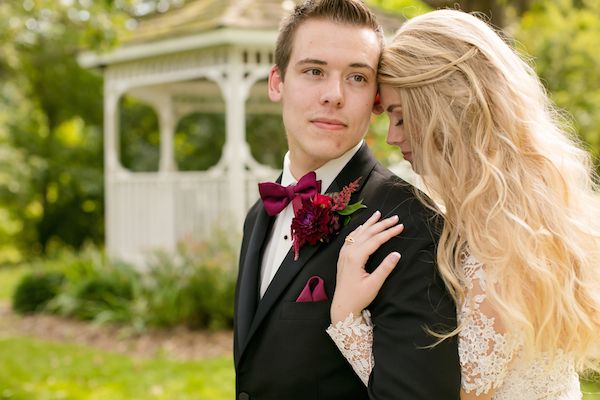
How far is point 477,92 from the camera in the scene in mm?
2268

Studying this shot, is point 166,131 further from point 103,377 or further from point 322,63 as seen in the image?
point 322,63

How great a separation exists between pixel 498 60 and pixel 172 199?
8.71 metres

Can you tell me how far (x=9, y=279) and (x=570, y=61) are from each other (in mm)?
13896

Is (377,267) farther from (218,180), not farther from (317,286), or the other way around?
(218,180)

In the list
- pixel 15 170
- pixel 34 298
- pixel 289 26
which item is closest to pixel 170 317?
pixel 34 298

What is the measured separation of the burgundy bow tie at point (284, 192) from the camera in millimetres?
2562

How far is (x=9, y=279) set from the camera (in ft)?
58.0

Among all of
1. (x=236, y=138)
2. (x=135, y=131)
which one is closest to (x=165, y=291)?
(x=236, y=138)

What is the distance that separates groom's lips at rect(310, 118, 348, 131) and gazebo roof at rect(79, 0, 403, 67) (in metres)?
7.22

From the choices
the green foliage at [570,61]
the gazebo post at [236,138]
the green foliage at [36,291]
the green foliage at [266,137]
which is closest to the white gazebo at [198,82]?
the gazebo post at [236,138]

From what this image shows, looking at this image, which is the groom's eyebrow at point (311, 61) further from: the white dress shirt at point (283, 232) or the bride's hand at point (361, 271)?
the bride's hand at point (361, 271)

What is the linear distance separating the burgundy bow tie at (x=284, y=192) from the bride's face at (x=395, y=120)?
0.32 m

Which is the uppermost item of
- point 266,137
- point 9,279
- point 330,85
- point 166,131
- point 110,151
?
point 266,137

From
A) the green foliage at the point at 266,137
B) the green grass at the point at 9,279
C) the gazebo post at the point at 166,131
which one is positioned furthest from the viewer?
the green foliage at the point at 266,137
